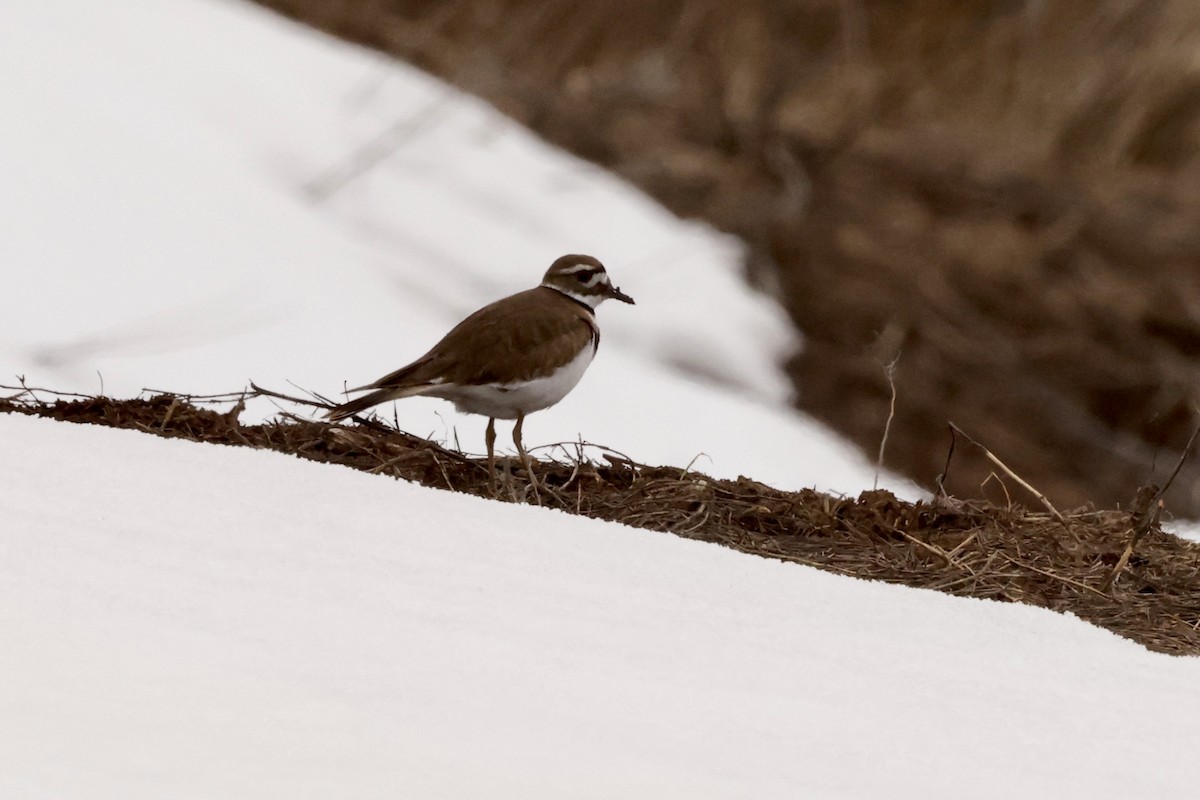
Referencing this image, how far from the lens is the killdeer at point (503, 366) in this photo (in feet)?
11.5

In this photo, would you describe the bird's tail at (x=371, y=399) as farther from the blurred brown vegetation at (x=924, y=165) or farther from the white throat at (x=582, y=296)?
the blurred brown vegetation at (x=924, y=165)

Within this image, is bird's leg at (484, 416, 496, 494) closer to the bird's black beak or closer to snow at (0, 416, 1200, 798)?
snow at (0, 416, 1200, 798)

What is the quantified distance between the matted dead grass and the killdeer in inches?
5.2

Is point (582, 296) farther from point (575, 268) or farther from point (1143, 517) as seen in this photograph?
point (1143, 517)

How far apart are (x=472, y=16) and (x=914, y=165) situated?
2.18 m

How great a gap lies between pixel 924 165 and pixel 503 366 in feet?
15.9

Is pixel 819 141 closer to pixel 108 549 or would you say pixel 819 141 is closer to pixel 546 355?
pixel 546 355

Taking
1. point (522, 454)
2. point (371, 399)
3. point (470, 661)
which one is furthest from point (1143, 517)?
point (470, 661)

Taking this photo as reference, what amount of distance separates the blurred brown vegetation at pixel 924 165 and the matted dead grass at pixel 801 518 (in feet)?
10.5

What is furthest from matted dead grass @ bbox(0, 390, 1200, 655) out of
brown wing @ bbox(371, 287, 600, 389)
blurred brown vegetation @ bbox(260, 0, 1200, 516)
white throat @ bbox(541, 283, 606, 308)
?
blurred brown vegetation @ bbox(260, 0, 1200, 516)

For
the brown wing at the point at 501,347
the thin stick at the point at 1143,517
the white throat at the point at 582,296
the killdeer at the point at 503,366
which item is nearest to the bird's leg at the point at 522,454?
the killdeer at the point at 503,366

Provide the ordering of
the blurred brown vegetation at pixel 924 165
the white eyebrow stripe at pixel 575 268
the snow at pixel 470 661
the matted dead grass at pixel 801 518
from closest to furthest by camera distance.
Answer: the snow at pixel 470 661
the matted dead grass at pixel 801 518
the white eyebrow stripe at pixel 575 268
the blurred brown vegetation at pixel 924 165

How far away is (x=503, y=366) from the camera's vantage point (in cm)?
351

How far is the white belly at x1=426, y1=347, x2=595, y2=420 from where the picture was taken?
11.6 ft
